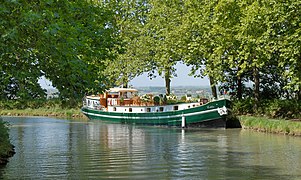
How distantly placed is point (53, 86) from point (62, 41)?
148cm

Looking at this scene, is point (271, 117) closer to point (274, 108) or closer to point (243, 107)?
point (274, 108)

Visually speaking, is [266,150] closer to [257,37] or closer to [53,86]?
[257,37]

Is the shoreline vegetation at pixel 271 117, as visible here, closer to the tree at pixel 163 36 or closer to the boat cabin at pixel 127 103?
the boat cabin at pixel 127 103

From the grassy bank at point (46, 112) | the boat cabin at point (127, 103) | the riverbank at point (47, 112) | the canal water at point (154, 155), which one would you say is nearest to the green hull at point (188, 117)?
the boat cabin at point (127, 103)

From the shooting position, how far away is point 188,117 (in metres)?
47.5

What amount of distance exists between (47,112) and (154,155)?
38.9m

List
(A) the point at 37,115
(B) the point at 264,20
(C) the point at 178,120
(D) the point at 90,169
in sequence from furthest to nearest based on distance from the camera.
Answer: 1. (A) the point at 37,115
2. (C) the point at 178,120
3. (B) the point at 264,20
4. (D) the point at 90,169

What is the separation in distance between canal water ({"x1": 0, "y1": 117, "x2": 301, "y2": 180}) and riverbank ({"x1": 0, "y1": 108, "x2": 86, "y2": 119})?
71.1 ft

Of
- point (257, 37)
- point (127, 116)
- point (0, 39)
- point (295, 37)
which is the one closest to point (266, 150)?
point (295, 37)

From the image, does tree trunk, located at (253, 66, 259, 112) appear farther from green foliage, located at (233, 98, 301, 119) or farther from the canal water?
the canal water

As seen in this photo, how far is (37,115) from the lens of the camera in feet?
216

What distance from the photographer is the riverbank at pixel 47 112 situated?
64.2m

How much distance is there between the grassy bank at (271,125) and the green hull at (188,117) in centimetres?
194

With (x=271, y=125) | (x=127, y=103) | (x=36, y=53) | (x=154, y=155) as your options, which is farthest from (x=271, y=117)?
(x=36, y=53)
